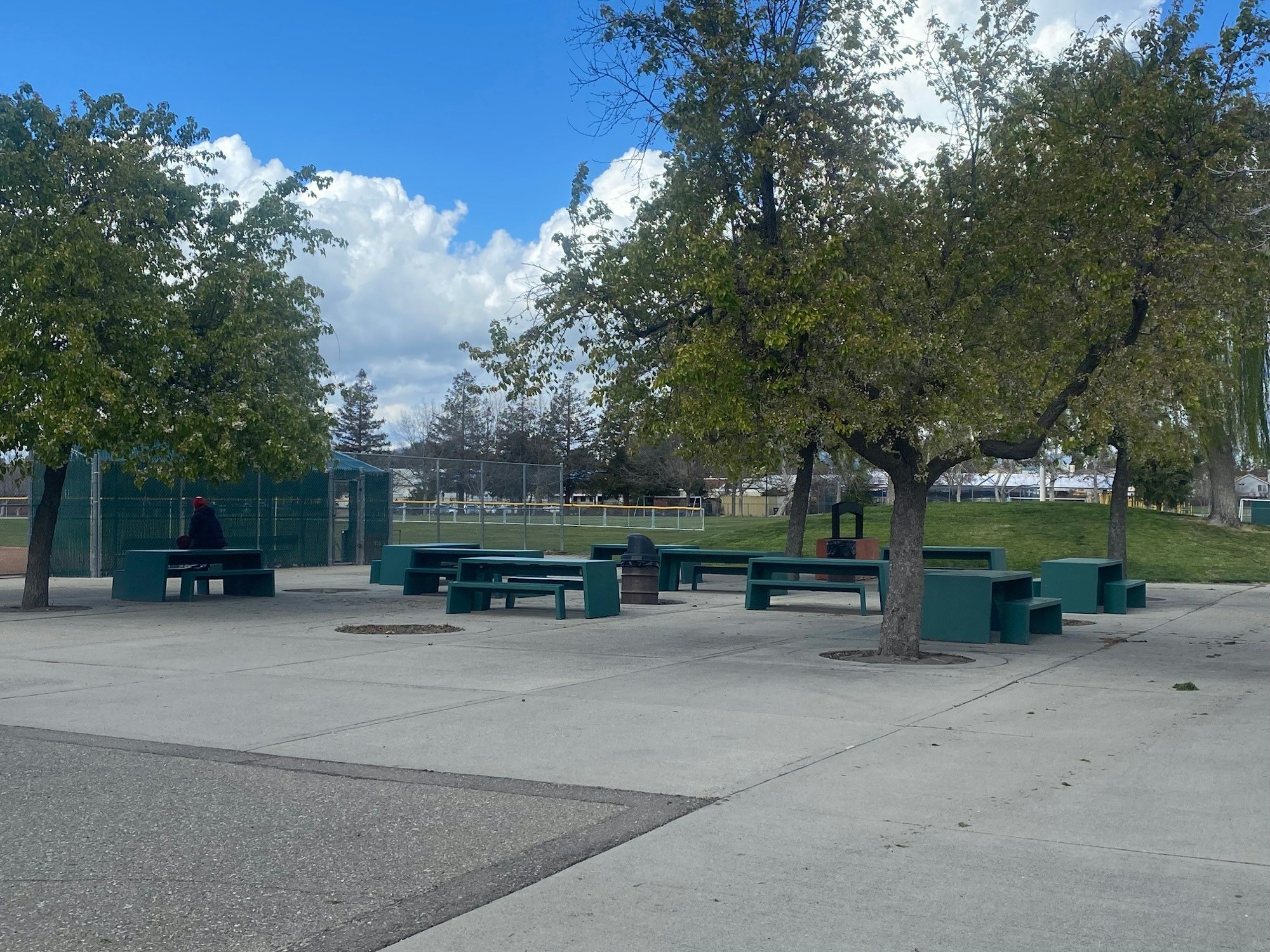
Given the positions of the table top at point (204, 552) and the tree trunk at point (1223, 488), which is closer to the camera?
the table top at point (204, 552)

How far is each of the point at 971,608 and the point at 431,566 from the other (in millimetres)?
10049

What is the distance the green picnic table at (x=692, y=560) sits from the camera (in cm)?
2062

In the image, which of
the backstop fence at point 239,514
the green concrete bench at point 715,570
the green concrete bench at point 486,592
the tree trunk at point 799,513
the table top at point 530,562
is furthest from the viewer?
the backstop fence at point 239,514

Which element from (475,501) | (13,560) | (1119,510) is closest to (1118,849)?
(1119,510)

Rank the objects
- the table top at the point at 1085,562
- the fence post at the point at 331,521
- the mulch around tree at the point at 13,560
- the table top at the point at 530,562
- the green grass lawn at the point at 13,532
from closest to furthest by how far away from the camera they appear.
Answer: the table top at the point at 530,562, the table top at the point at 1085,562, the mulch around tree at the point at 13,560, the fence post at the point at 331,521, the green grass lawn at the point at 13,532

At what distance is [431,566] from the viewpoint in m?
21.0

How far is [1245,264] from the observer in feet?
35.2

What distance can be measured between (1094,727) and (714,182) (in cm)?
608

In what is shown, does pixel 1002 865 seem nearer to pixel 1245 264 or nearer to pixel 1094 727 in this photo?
pixel 1094 727

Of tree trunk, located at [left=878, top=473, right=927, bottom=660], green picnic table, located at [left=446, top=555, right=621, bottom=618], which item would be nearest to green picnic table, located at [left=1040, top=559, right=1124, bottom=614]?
green picnic table, located at [left=446, top=555, right=621, bottom=618]

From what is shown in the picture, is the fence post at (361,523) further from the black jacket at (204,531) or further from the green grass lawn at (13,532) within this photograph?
the green grass lawn at (13,532)

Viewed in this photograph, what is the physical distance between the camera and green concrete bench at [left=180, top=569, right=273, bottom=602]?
1911cm

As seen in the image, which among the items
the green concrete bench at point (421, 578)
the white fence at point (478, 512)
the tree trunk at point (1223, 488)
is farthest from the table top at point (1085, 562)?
the white fence at point (478, 512)

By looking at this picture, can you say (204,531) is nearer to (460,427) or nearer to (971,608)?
(971,608)
